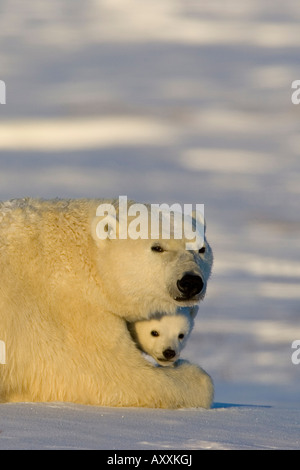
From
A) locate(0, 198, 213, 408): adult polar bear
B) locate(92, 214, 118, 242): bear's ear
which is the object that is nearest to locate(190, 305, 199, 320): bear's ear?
locate(0, 198, 213, 408): adult polar bear

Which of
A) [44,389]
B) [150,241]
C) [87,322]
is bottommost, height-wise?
[44,389]

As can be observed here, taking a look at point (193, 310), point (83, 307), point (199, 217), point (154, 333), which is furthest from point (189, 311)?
point (83, 307)

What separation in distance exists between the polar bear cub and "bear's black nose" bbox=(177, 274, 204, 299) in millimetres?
576

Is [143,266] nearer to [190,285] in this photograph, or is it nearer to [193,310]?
[190,285]

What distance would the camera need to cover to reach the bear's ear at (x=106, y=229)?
754 centimetres

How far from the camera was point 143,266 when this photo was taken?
7.45 m

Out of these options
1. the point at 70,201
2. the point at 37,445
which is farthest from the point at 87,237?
the point at 37,445

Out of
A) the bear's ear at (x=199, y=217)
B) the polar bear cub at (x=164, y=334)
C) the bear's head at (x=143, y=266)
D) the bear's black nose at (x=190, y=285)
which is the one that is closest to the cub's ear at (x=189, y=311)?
the polar bear cub at (x=164, y=334)

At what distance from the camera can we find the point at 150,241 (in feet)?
24.5

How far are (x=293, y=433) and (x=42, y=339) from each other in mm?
2155

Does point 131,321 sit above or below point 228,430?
above

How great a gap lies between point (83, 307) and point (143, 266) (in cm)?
56
